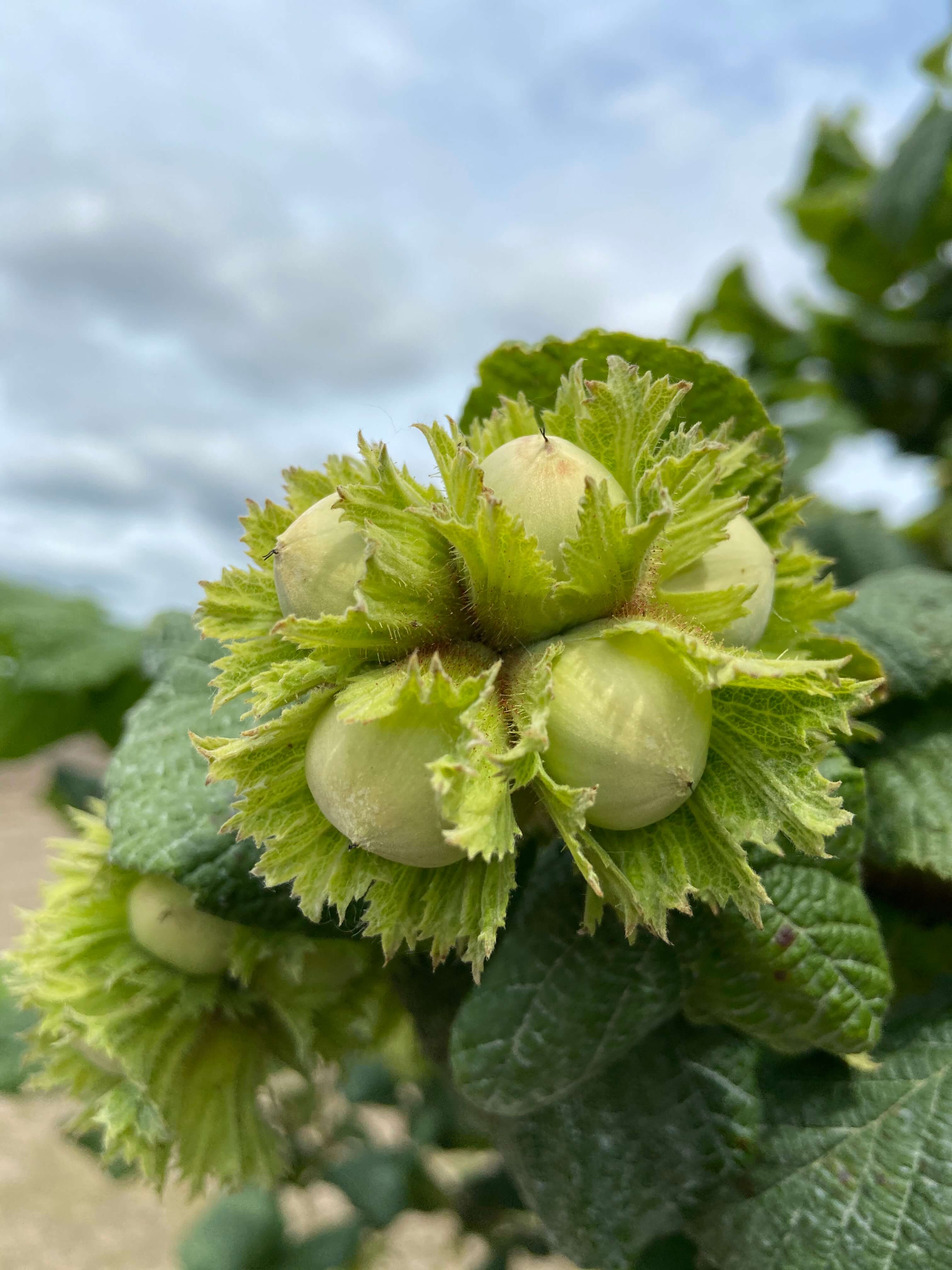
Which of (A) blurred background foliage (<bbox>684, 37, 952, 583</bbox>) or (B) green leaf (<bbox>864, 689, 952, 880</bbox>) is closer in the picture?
(B) green leaf (<bbox>864, 689, 952, 880</bbox>)

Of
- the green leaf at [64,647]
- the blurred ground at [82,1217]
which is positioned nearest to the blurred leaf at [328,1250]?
the blurred ground at [82,1217]

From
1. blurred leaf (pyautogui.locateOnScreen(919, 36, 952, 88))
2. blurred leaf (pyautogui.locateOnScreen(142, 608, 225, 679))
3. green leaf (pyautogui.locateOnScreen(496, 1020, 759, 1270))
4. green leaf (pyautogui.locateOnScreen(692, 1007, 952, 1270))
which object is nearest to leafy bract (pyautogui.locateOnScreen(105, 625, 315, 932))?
blurred leaf (pyautogui.locateOnScreen(142, 608, 225, 679))

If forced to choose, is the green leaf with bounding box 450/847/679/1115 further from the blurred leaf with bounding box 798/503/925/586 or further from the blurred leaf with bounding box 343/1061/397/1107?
the blurred leaf with bounding box 343/1061/397/1107

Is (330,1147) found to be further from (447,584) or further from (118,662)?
(447,584)

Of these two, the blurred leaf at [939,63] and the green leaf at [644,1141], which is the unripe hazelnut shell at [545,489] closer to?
the green leaf at [644,1141]

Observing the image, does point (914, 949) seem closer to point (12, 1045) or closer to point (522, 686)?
point (522, 686)

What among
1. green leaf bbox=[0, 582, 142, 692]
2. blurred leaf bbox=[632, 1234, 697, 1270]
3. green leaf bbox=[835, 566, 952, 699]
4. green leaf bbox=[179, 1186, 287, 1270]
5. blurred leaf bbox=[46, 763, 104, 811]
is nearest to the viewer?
green leaf bbox=[835, 566, 952, 699]

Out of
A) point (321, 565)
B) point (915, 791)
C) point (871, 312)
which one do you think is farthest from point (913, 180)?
point (321, 565)

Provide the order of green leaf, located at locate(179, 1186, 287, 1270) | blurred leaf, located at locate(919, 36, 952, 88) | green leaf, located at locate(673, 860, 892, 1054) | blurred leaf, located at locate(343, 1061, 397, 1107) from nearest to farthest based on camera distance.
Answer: green leaf, located at locate(673, 860, 892, 1054)
green leaf, located at locate(179, 1186, 287, 1270)
blurred leaf, located at locate(343, 1061, 397, 1107)
blurred leaf, located at locate(919, 36, 952, 88)
